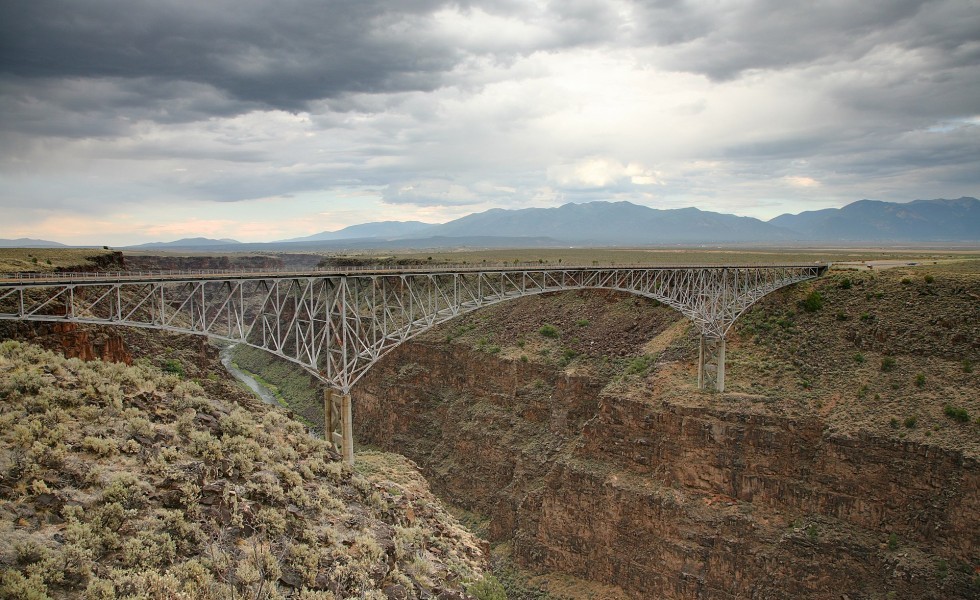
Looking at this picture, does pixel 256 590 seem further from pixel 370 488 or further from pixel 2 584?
pixel 370 488

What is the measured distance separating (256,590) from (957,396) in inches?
1444

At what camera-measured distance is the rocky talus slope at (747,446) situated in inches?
1195

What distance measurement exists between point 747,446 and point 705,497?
3.90m

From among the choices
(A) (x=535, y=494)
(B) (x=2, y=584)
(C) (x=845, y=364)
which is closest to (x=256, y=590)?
(B) (x=2, y=584)

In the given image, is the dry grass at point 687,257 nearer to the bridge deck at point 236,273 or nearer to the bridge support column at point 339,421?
the bridge deck at point 236,273

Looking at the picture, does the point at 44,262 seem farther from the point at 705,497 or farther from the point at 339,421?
the point at 705,497

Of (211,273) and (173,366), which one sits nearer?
(211,273)

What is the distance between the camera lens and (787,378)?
37875mm

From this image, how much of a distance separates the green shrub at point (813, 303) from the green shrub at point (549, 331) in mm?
19166

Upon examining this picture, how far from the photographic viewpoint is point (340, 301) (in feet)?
89.9

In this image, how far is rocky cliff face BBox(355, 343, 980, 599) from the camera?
29.6m

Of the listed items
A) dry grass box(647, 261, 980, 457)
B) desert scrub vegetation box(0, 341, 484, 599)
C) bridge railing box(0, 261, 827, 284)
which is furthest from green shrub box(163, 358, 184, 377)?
dry grass box(647, 261, 980, 457)

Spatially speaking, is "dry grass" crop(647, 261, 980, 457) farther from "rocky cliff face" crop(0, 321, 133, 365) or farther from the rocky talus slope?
"rocky cliff face" crop(0, 321, 133, 365)

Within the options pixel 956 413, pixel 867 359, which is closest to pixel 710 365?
pixel 867 359
